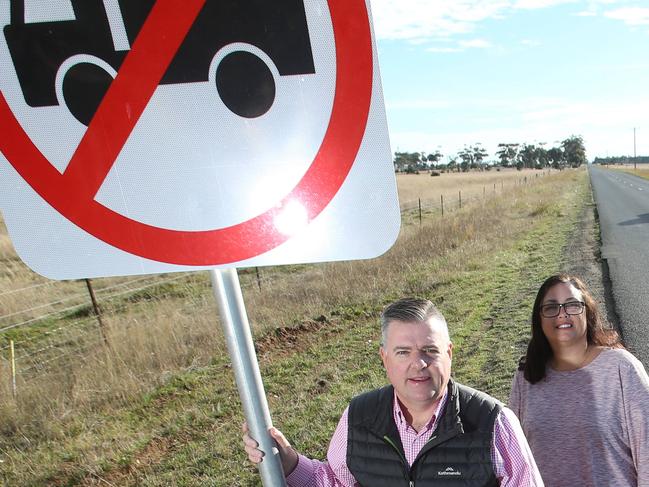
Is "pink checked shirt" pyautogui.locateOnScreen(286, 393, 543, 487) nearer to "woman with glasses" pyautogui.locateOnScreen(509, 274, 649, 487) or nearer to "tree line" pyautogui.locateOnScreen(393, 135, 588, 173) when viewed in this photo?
"woman with glasses" pyautogui.locateOnScreen(509, 274, 649, 487)

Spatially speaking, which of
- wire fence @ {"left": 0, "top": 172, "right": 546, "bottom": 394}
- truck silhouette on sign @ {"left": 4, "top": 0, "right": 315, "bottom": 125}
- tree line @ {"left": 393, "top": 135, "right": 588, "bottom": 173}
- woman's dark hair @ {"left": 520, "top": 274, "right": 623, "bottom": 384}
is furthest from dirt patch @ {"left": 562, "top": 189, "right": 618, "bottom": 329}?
tree line @ {"left": 393, "top": 135, "right": 588, "bottom": 173}

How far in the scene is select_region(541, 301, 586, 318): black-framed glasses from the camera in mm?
2162

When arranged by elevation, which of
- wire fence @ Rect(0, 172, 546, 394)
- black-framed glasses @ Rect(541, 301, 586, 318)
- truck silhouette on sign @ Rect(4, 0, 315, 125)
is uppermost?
truck silhouette on sign @ Rect(4, 0, 315, 125)

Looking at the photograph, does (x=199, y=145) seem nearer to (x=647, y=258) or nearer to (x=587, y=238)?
(x=647, y=258)

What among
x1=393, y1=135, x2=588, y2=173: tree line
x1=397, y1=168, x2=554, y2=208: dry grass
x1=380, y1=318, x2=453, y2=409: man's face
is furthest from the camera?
x1=393, y1=135, x2=588, y2=173: tree line

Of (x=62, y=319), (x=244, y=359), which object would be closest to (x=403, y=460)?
(x=244, y=359)

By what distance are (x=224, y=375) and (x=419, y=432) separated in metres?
4.10

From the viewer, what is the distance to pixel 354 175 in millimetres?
900

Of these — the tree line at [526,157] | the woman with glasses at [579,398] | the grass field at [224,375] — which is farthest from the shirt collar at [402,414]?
the tree line at [526,157]

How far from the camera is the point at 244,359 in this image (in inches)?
41.3

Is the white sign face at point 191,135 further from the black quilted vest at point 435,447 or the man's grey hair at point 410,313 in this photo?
the black quilted vest at point 435,447

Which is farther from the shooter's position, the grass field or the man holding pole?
the grass field

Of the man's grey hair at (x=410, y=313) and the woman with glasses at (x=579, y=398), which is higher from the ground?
the man's grey hair at (x=410, y=313)

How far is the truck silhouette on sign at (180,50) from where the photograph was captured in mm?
Result: 862
